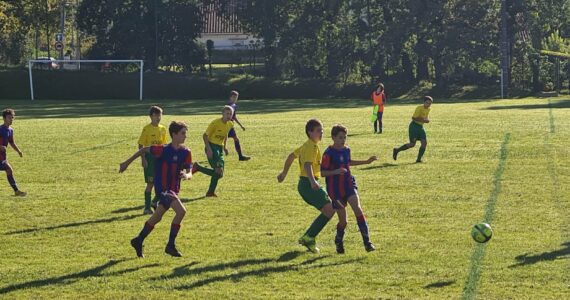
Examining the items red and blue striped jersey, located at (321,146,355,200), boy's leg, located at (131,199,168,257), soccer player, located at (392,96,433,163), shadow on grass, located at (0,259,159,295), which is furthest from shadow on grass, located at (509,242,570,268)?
soccer player, located at (392,96,433,163)

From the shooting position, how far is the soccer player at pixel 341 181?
12.4 metres

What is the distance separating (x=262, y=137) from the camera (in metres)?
32.0

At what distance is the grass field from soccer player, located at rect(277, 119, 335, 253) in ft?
1.07

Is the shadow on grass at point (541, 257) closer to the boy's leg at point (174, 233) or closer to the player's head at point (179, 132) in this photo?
the boy's leg at point (174, 233)

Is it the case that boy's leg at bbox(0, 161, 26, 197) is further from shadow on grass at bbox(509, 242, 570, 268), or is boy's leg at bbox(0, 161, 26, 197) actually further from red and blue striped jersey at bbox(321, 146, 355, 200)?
shadow on grass at bbox(509, 242, 570, 268)

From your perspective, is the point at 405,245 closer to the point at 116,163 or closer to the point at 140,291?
the point at 140,291

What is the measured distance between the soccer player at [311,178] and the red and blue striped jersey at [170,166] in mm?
1170

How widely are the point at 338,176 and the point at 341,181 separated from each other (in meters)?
0.07

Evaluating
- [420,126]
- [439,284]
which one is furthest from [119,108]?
[439,284]

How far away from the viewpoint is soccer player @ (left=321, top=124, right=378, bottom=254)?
12430 millimetres

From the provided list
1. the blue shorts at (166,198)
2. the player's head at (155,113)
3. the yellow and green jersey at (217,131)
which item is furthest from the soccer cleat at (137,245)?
the yellow and green jersey at (217,131)

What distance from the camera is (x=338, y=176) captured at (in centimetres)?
1270

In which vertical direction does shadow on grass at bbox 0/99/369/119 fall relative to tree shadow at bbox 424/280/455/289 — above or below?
below

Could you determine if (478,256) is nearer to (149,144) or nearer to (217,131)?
(149,144)
